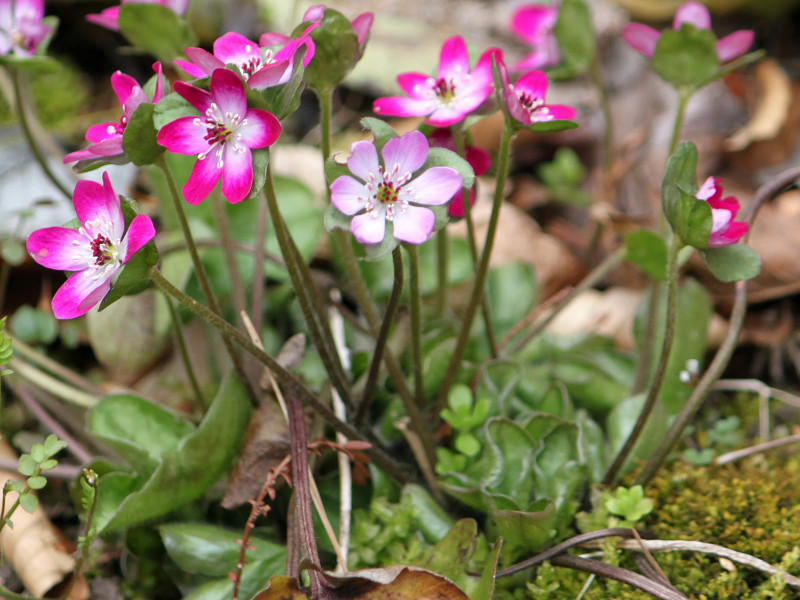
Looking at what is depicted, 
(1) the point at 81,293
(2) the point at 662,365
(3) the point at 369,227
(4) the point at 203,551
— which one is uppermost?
(3) the point at 369,227

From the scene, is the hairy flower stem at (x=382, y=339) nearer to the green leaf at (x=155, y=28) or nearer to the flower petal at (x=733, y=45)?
the green leaf at (x=155, y=28)

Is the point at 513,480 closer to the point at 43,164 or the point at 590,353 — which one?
the point at 590,353

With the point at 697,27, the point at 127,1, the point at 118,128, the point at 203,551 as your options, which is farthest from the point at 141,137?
the point at 697,27

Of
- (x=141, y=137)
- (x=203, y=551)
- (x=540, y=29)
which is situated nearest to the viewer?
(x=141, y=137)

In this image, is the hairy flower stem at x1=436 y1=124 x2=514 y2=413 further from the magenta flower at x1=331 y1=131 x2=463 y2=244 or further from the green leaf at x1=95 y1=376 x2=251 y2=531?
the green leaf at x1=95 y1=376 x2=251 y2=531

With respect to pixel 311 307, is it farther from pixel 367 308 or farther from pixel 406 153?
pixel 406 153

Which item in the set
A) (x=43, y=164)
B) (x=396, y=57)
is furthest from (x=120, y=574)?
(x=396, y=57)

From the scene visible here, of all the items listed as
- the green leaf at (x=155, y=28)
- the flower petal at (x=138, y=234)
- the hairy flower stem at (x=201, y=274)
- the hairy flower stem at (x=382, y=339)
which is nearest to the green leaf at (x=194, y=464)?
the hairy flower stem at (x=201, y=274)
